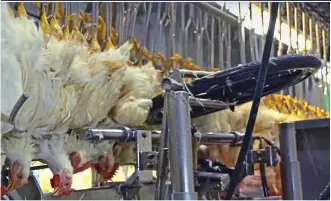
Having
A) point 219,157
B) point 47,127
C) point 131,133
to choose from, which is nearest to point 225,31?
point 219,157

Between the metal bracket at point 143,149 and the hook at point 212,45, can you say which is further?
the hook at point 212,45

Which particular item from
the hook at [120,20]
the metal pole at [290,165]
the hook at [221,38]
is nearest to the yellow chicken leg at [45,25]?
the hook at [120,20]

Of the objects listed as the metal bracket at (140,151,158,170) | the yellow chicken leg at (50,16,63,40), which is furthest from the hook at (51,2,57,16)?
the metal bracket at (140,151,158,170)

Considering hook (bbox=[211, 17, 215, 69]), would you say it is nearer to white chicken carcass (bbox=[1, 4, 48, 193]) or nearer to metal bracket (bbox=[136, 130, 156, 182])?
metal bracket (bbox=[136, 130, 156, 182])

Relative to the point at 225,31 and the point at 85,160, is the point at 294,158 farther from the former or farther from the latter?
the point at 225,31

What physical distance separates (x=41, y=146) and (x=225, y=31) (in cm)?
91

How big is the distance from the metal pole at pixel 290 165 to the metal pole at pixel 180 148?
0.98 feet

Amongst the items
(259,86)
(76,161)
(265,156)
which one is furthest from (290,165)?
(76,161)

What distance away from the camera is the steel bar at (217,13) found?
55.8 inches

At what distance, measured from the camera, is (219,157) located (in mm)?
1221

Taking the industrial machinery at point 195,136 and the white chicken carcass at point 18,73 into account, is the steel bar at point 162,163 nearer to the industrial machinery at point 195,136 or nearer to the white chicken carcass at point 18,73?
the industrial machinery at point 195,136

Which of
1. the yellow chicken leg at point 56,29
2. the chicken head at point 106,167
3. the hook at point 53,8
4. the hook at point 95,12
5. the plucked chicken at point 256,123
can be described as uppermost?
the hook at point 95,12

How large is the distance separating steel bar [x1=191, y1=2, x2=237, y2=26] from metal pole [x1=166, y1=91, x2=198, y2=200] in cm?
79

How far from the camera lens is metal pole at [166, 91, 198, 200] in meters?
0.62
